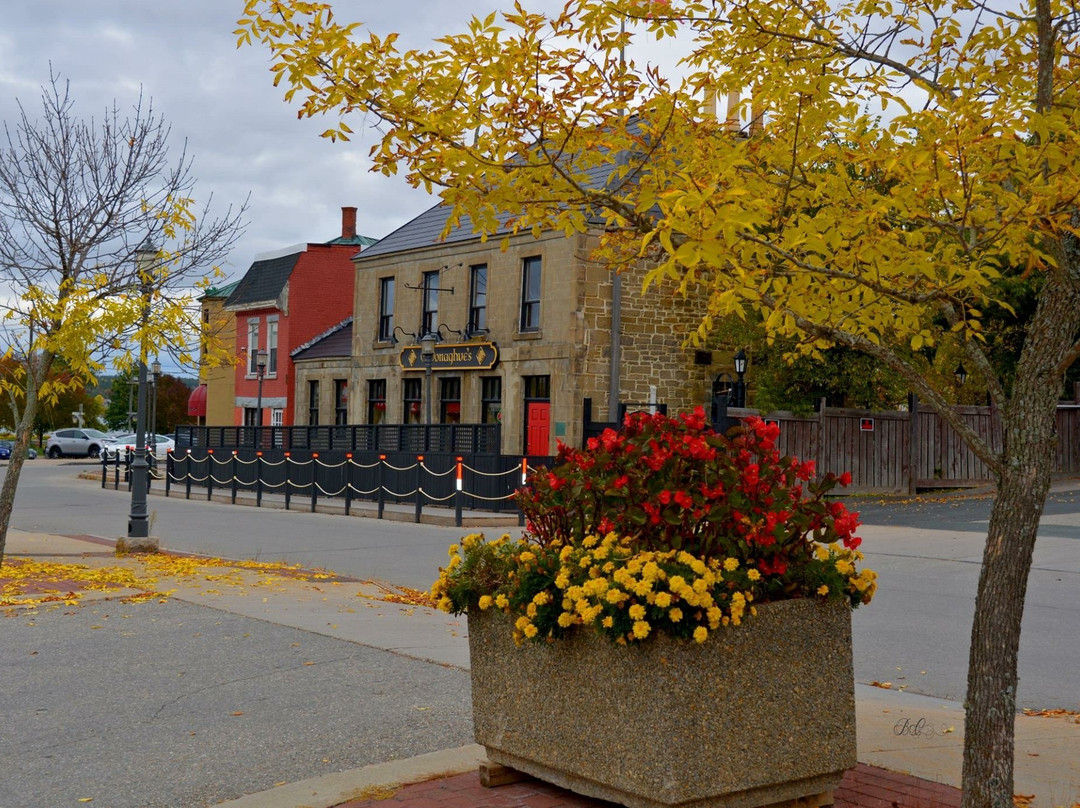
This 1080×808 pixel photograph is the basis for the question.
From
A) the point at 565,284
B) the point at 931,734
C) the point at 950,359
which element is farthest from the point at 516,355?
the point at 931,734

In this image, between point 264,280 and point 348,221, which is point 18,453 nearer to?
point 264,280

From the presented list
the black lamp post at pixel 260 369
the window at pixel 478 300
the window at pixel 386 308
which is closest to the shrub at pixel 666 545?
the window at pixel 478 300

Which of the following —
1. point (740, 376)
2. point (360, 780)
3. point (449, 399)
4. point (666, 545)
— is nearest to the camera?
point (666, 545)

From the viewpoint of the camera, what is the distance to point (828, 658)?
510 centimetres

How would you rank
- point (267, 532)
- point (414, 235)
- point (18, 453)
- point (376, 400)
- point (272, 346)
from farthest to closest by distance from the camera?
point (272, 346)
point (376, 400)
point (414, 235)
point (267, 532)
point (18, 453)

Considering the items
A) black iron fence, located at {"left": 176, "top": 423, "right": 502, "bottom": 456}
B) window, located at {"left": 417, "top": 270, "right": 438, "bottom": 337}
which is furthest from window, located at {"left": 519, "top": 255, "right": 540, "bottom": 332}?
black iron fence, located at {"left": 176, "top": 423, "right": 502, "bottom": 456}

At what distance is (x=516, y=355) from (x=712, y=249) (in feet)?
93.1

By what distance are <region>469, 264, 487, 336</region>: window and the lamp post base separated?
59.4 ft

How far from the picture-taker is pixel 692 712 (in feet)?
15.4

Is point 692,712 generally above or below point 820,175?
below

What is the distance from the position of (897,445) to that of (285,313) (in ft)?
80.8

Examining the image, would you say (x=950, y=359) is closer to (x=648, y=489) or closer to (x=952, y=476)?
(x=952, y=476)

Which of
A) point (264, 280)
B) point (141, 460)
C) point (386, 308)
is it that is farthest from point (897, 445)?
point (264, 280)

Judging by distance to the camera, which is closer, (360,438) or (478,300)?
(360,438)
